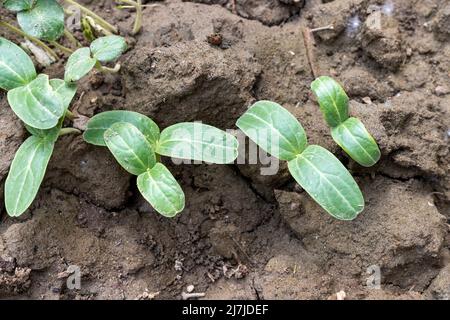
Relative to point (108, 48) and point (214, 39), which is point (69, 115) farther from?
point (214, 39)

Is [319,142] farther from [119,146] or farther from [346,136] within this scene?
[119,146]

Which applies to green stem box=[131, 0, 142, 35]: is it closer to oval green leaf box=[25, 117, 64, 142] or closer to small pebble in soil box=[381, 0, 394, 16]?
oval green leaf box=[25, 117, 64, 142]

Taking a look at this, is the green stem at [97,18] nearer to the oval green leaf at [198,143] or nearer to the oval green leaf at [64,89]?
the oval green leaf at [64,89]

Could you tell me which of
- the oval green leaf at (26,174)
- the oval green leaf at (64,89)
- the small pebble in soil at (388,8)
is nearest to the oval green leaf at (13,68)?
the oval green leaf at (64,89)

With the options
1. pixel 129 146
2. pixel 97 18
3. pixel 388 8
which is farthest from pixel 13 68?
pixel 388 8

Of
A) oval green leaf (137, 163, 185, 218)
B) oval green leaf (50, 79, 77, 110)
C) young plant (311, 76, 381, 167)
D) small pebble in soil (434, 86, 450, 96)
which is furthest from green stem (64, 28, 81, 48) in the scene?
small pebble in soil (434, 86, 450, 96)

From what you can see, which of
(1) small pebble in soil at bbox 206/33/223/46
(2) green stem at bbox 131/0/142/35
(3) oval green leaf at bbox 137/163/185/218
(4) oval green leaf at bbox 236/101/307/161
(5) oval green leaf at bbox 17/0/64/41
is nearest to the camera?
(3) oval green leaf at bbox 137/163/185/218
